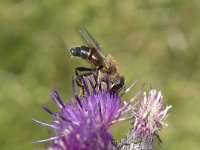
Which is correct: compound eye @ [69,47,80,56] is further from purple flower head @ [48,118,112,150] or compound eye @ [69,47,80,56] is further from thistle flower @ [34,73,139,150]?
purple flower head @ [48,118,112,150]

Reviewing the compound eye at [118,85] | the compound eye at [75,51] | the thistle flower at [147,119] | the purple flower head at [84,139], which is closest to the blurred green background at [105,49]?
the compound eye at [75,51]

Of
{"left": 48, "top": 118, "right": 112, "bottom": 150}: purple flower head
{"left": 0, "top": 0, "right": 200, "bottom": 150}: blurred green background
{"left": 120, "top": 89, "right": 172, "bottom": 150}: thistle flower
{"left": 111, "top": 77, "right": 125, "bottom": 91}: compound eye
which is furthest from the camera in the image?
{"left": 0, "top": 0, "right": 200, "bottom": 150}: blurred green background

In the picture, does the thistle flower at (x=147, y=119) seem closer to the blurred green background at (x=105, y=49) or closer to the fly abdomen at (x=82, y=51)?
the fly abdomen at (x=82, y=51)

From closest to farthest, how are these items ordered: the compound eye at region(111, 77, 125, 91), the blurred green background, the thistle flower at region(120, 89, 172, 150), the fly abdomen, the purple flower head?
the purple flower head, the thistle flower at region(120, 89, 172, 150), the compound eye at region(111, 77, 125, 91), the fly abdomen, the blurred green background

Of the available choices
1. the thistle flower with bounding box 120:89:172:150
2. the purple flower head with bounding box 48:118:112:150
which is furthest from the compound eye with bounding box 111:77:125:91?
the purple flower head with bounding box 48:118:112:150

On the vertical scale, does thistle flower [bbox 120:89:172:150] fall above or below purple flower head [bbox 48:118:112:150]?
above

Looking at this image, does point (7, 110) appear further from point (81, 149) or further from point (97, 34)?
point (81, 149)

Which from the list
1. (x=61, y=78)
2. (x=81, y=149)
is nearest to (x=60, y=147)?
(x=81, y=149)
